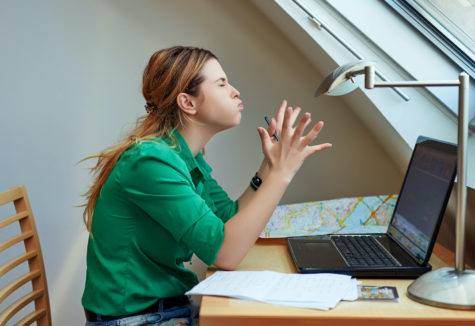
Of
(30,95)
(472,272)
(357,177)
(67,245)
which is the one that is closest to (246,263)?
(472,272)

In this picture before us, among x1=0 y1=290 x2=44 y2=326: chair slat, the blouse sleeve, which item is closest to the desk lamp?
the blouse sleeve

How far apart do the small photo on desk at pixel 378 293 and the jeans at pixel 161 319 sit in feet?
1.35

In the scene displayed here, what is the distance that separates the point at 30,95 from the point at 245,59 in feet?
2.74

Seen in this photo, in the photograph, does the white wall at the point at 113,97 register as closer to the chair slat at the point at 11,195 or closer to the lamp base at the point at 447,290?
the chair slat at the point at 11,195

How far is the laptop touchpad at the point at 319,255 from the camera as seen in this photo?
115cm

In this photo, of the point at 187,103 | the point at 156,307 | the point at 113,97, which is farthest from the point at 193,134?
the point at 113,97

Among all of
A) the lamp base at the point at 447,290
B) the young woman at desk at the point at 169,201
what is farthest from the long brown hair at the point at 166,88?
the lamp base at the point at 447,290

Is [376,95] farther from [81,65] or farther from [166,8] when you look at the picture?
[81,65]

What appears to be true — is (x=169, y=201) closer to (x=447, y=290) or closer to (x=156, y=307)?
(x=156, y=307)

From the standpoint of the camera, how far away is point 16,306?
1281 millimetres

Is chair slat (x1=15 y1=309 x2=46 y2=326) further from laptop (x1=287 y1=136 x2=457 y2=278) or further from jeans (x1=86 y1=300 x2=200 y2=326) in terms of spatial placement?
laptop (x1=287 y1=136 x2=457 y2=278)

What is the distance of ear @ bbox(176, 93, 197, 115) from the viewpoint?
1273 mm

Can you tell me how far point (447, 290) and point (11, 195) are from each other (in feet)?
3.47

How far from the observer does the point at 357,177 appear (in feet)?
6.54
